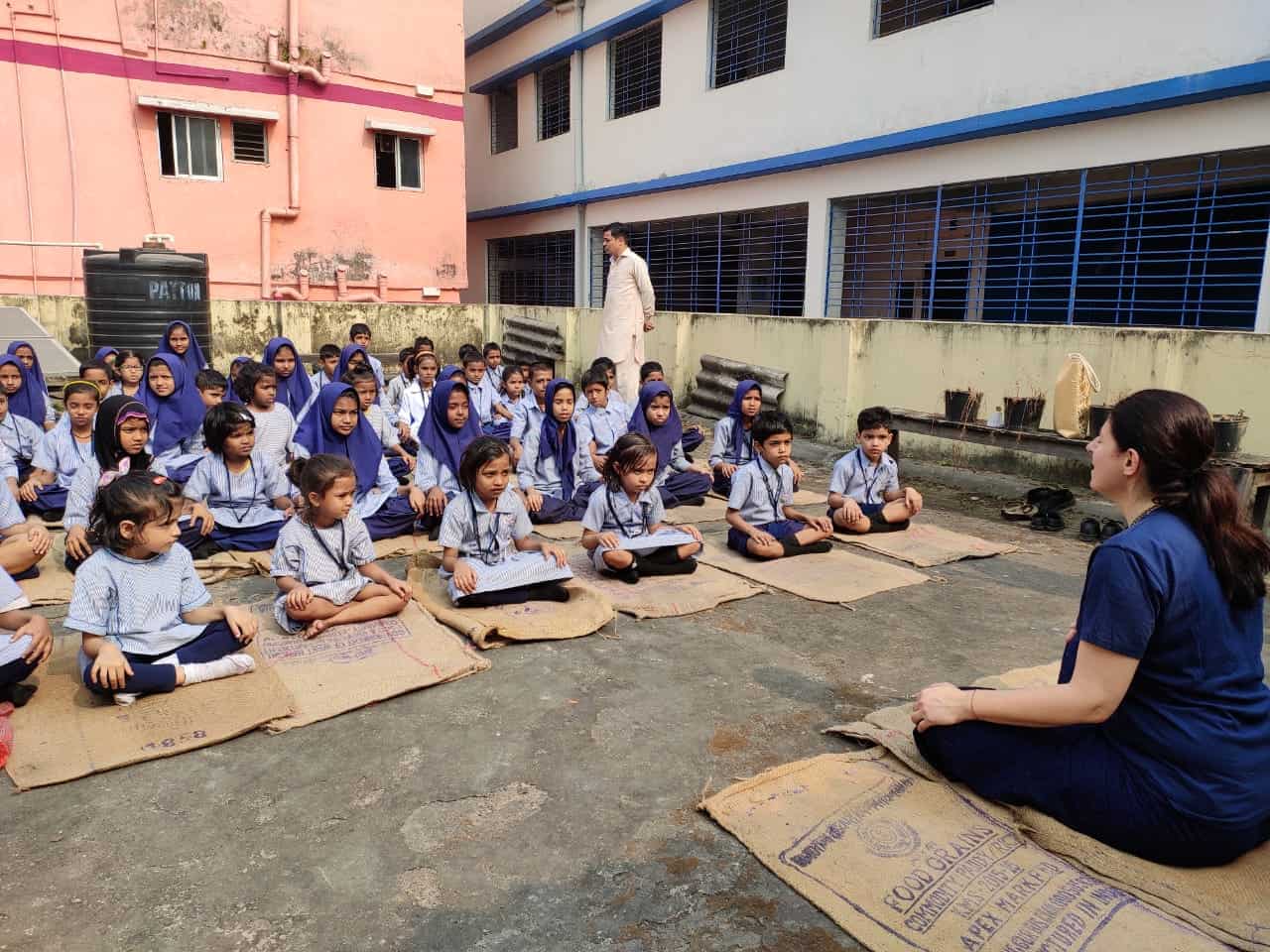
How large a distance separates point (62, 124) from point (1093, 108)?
40.9 feet

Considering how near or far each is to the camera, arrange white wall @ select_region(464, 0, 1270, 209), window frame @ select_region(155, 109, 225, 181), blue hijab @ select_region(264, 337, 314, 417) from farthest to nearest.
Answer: window frame @ select_region(155, 109, 225, 181) → blue hijab @ select_region(264, 337, 314, 417) → white wall @ select_region(464, 0, 1270, 209)

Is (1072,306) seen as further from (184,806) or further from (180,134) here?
(180,134)

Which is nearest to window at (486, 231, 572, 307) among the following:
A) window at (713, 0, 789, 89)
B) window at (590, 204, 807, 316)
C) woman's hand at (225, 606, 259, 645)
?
window at (590, 204, 807, 316)

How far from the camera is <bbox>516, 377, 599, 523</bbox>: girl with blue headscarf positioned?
6262 mm

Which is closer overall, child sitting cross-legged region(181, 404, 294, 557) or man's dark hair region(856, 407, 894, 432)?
child sitting cross-legged region(181, 404, 294, 557)

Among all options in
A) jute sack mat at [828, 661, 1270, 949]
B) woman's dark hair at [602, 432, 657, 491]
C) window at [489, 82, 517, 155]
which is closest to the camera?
jute sack mat at [828, 661, 1270, 949]

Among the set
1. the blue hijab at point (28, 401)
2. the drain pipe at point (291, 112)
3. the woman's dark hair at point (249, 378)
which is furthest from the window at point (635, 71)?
the blue hijab at point (28, 401)

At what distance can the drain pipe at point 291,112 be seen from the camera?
13039 mm

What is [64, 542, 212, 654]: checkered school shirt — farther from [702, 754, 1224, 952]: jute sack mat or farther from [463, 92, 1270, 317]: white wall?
[463, 92, 1270, 317]: white wall

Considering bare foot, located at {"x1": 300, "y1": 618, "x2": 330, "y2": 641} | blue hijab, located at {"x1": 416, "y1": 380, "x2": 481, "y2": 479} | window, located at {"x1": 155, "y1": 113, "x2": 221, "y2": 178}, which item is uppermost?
window, located at {"x1": 155, "y1": 113, "x2": 221, "y2": 178}

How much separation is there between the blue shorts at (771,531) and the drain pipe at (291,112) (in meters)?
10.9

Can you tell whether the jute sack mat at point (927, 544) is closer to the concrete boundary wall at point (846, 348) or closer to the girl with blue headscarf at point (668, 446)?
the girl with blue headscarf at point (668, 446)

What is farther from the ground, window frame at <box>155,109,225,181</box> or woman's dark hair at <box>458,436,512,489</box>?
window frame at <box>155,109,225,181</box>

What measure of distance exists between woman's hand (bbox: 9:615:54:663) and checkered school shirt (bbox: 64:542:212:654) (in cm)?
9
